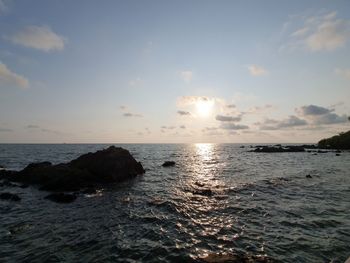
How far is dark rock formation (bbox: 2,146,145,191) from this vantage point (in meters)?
30.5

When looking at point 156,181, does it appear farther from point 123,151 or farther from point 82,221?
point 82,221

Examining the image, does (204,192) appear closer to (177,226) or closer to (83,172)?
(177,226)

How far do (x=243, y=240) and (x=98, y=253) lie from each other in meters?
8.10

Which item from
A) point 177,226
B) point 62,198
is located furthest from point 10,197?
point 177,226

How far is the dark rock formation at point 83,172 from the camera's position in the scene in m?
30.5

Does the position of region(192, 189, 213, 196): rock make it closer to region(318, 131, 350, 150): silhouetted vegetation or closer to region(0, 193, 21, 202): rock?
region(0, 193, 21, 202): rock

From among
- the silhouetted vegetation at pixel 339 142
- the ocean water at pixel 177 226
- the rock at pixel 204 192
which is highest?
the silhouetted vegetation at pixel 339 142

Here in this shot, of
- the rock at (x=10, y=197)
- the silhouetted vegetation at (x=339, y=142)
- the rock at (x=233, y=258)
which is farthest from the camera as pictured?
the silhouetted vegetation at (x=339, y=142)

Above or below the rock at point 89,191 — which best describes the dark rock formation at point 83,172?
above

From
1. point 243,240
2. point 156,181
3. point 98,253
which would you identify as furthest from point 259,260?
→ point 156,181

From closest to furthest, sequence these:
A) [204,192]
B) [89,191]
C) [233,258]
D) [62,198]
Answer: [233,258]
[62,198]
[204,192]
[89,191]

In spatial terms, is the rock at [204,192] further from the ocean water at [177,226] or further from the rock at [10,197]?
the rock at [10,197]

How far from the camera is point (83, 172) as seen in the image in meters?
33.2

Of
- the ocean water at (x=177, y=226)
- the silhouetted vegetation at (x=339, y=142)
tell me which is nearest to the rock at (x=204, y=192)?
the ocean water at (x=177, y=226)
